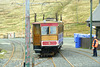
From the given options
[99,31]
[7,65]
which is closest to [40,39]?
[7,65]

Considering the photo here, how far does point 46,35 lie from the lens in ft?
60.9

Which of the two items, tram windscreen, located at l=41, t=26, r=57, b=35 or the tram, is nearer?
the tram

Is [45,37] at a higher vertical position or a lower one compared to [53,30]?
lower

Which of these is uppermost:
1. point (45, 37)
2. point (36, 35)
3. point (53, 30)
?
point (53, 30)

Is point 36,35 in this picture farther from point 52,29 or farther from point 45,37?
point 52,29

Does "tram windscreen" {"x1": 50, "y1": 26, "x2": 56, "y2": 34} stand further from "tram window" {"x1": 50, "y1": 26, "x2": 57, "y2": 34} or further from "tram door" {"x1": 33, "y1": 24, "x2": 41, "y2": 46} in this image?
"tram door" {"x1": 33, "y1": 24, "x2": 41, "y2": 46}

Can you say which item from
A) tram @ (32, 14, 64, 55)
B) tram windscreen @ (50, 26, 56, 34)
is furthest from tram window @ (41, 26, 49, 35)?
tram windscreen @ (50, 26, 56, 34)

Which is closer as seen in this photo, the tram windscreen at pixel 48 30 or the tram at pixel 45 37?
the tram at pixel 45 37

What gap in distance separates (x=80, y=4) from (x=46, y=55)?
2736 inches

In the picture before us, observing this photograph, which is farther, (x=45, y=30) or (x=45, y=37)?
(x=45, y=30)

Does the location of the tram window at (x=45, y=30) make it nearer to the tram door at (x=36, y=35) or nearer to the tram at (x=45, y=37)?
the tram at (x=45, y=37)

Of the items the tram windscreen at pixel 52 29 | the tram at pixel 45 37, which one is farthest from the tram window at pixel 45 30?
the tram windscreen at pixel 52 29

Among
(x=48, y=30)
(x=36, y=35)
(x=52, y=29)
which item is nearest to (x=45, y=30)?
(x=48, y=30)

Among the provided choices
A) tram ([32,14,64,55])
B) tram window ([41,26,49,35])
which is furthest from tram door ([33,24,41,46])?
tram window ([41,26,49,35])
